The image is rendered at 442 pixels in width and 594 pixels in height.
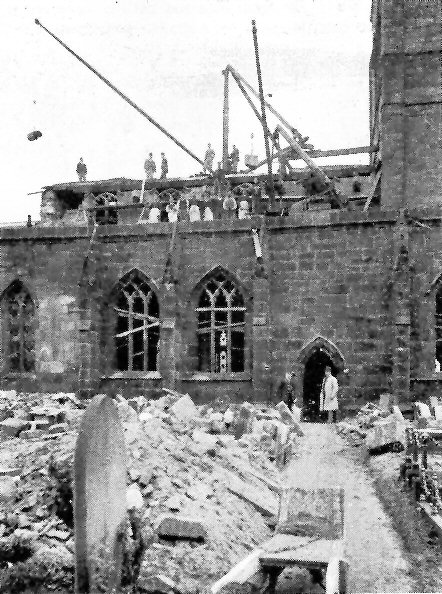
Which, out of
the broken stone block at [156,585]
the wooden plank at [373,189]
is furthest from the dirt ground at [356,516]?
the wooden plank at [373,189]

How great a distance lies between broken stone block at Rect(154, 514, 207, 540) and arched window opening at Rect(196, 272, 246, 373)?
11633 mm

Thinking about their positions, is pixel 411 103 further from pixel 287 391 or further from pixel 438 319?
pixel 287 391

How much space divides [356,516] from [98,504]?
5.15 m

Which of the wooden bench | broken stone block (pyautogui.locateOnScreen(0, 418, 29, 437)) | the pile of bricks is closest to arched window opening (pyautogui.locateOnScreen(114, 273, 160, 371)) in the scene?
the pile of bricks

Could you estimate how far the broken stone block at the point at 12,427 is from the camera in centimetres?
1312

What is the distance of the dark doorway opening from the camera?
19.2 m

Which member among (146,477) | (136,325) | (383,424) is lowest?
(146,477)

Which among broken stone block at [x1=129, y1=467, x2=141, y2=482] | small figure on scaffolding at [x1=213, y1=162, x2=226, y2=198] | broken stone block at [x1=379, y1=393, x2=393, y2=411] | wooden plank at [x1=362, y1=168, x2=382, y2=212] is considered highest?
small figure on scaffolding at [x1=213, y1=162, x2=226, y2=198]

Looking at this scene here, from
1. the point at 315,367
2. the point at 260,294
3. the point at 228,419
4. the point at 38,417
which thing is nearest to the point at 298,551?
the point at 228,419

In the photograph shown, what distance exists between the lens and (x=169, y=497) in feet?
27.7

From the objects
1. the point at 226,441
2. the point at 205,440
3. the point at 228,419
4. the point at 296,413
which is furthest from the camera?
the point at 296,413

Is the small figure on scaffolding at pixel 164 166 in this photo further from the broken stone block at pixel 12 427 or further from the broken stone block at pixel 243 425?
the broken stone block at pixel 12 427

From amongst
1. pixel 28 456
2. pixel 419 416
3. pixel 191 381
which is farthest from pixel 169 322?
pixel 28 456

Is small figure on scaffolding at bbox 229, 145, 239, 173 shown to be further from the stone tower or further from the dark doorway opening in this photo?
the dark doorway opening
